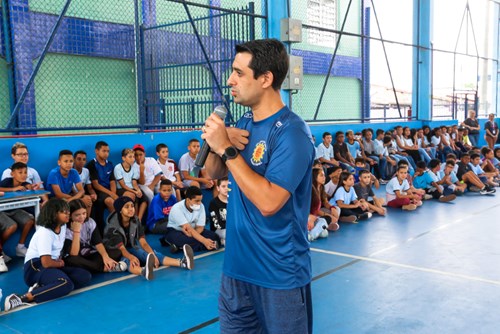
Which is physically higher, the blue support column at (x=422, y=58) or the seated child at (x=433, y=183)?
the blue support column at (x=422, y=58)

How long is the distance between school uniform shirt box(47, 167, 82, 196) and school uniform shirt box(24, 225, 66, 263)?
5.51 feet

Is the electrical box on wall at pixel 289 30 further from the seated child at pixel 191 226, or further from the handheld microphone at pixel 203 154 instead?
the handheld microphone at pixel 203 154

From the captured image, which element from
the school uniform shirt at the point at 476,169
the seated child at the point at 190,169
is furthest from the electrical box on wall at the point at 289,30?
the school uniform shirt at the point at 476,169

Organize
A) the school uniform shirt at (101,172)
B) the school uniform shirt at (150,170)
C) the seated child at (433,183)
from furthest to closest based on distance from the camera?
the seated child at (433,183), the school uniform shirt at (150,170), the school uniform shirt at (101,172)

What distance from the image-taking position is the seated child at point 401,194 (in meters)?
8.53

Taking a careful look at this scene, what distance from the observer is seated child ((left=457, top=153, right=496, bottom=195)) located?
1009 centimetres

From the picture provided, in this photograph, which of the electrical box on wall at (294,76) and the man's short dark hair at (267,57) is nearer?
the man's short dark hair at (267,57)

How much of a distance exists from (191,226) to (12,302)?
2.39 meters

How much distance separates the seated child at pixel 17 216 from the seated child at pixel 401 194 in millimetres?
5725

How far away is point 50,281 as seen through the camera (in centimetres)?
441

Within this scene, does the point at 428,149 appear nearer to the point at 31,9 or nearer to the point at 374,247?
the point at 374,247

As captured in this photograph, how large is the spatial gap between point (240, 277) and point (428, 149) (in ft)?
40.9

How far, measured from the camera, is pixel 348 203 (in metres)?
7.80

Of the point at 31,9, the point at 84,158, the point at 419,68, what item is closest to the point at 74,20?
the point at 31,9
